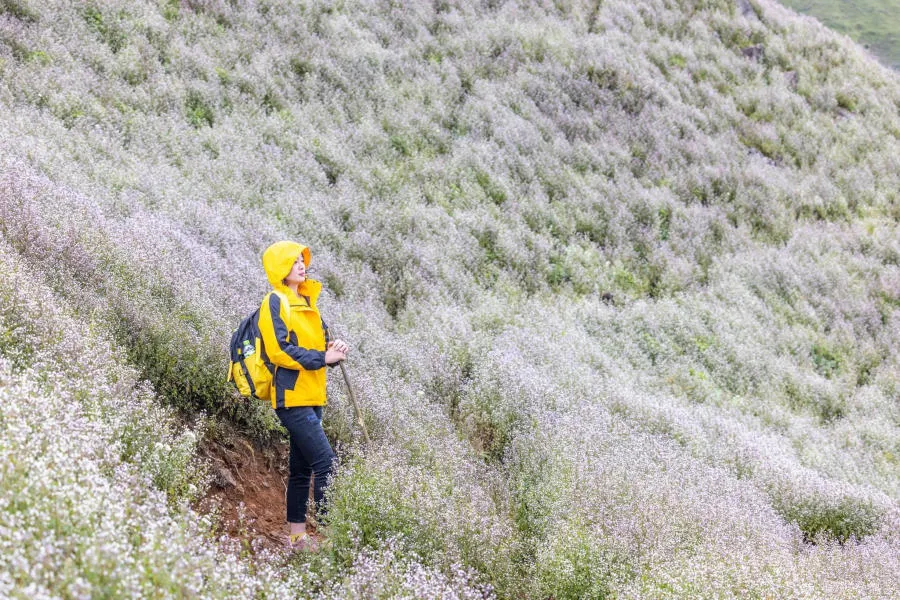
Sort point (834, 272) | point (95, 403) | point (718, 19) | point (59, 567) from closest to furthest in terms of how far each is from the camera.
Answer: point (59, 567)
point (95, 403)
point (834, 272)
point (718, 19)

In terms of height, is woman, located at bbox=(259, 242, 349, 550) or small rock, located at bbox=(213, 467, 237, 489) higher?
woman, located at bbox=(259, 242, 349, 550)

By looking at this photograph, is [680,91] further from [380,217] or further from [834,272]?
[380,217]

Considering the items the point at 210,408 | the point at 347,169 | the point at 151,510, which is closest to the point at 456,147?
the point at 347,169

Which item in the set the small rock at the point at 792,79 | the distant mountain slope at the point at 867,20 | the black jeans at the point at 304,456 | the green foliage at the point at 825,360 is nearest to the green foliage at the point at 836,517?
the green foliage at the point at 825,360

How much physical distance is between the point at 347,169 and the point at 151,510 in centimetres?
769

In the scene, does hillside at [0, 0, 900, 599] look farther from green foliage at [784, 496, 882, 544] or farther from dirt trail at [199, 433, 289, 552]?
dirt trail at [199, 433, 289, 552]

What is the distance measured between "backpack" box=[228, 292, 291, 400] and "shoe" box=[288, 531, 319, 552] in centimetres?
85

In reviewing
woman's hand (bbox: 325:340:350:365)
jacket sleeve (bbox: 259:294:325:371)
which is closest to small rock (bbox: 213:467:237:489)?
jacket sleeve (bbox: 259:294:325:371)

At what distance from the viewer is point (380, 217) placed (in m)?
9.24

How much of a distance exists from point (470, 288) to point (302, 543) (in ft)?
16.6

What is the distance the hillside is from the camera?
3.47 metres

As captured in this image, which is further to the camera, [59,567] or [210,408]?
[210,408]

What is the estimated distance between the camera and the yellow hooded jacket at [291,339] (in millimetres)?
3955

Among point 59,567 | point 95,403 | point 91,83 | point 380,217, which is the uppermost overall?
point 59,567
